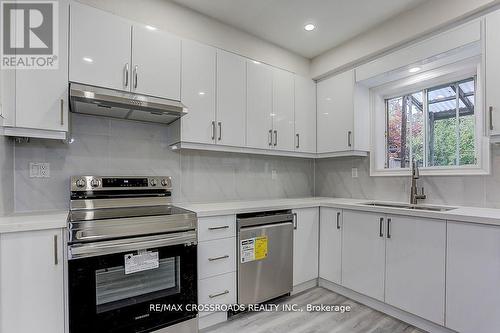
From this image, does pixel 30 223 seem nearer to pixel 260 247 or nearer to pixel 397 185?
pixel 260 247

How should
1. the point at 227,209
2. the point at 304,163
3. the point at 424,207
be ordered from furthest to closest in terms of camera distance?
1. the point at 304,163
2. the point at 424,207
3. the point at 227,209

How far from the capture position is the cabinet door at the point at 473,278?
164 centimetres

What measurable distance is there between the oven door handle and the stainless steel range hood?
2.91 feet

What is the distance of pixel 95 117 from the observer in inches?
83.4

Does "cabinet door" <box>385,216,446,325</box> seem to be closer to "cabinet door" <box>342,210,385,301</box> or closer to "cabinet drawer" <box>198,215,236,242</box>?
"cabinet door" <box>342,210,385,301</box>

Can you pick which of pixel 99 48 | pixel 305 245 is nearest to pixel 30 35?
pixel 99 48

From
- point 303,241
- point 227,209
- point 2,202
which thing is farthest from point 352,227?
point 2,202

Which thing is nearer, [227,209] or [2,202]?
[2,202]

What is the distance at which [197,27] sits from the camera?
2.42 metres

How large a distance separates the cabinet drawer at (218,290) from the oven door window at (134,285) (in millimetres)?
233

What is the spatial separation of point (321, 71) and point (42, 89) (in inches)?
106

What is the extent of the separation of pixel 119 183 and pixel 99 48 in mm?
981

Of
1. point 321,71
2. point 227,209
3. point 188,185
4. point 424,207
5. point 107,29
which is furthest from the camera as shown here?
point 321,71

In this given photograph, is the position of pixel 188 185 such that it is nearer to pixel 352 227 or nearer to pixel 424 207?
pixel 352 227
